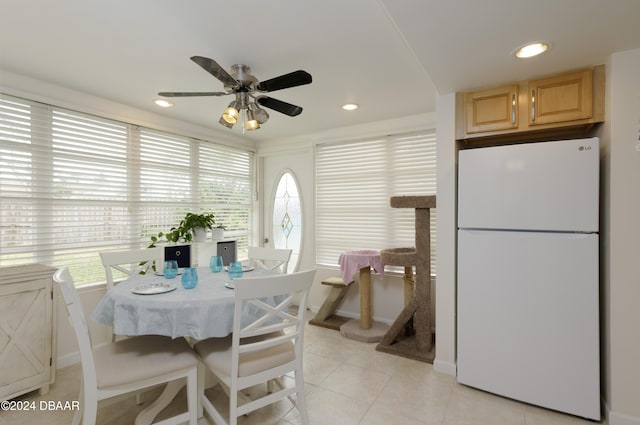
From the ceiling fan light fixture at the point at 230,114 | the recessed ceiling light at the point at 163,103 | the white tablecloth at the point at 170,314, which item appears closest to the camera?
the white tablecloth at the point at 170,314

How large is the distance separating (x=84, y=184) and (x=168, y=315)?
6.30 ft

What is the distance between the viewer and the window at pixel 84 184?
2.47 m

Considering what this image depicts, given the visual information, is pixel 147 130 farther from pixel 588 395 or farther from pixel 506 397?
pixel 588 395

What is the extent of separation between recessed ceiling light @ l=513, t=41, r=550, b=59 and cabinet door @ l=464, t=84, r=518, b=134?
398 mm

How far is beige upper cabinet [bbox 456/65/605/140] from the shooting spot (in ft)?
6.53

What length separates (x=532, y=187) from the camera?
210 centimetres

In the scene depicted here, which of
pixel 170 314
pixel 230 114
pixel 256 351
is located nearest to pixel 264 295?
pixel 256 351

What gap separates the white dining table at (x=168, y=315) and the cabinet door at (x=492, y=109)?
211 centimetres

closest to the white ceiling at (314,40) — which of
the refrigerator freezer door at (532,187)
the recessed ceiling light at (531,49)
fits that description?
the recessed ceiling light at (531,49)

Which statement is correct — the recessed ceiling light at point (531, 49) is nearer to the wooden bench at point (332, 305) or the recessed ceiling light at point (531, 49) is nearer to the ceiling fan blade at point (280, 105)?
the ceiling fan blade at point (280, 105)

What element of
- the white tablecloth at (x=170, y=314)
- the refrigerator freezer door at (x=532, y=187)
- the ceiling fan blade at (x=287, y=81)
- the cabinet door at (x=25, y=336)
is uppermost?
the ceiling fan blade at (x=287, y=81)

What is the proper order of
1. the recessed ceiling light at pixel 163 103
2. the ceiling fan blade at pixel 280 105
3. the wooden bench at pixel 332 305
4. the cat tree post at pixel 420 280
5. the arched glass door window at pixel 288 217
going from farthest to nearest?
the arched glass door window at pixel 288 217 < the wooden bench at pixel 332 305 < the recessed ceiling light at pixel 163 103 < the cat tree post at pixel 420 280 < the ceiling fan blade at pixel 280 105

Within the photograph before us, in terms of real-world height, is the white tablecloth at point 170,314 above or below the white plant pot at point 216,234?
below

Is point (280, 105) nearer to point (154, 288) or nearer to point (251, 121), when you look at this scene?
point (251, 121)
